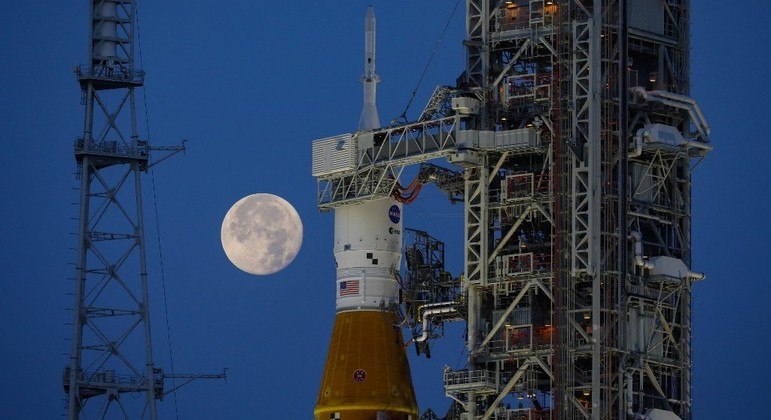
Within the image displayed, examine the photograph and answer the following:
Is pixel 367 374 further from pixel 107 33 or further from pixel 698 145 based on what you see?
pixel 107 33

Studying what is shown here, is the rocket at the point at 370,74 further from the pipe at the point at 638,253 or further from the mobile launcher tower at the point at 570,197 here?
the pipe at the point at 638,253

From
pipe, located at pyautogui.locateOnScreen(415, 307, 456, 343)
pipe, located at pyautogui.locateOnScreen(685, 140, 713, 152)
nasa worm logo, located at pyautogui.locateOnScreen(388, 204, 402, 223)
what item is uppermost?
pipe, located at pyautogui.locateOnScreen(685, 140, 713, 152)

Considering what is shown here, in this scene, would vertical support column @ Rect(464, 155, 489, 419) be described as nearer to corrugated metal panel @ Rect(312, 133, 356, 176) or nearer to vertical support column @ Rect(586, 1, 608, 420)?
vertical support column @ Rect(586, 1, 608, 420)

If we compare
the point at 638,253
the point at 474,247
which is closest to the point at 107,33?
the point at 474,247

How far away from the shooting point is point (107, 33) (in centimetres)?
15912

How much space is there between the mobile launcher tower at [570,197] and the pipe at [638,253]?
0.07 m

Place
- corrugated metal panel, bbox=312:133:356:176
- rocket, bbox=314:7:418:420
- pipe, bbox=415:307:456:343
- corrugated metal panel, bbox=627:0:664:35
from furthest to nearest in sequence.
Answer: corrugated metal panel, bbox=312:133:356:176, rocket, bbox=314:7:418:420, pipe, bbox=415:307:456:343, corrugated metal panel, bbox=627:0:664:35

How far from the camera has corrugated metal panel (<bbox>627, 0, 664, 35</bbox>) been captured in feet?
455

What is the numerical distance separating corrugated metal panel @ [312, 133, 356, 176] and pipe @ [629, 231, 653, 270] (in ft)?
54.9

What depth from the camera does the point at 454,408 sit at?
141 m

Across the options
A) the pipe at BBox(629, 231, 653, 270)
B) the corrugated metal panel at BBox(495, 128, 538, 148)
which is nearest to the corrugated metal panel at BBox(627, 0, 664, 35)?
the corrugated metal panel at BBox(495, 128, 538, 148)

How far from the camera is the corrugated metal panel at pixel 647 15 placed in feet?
455

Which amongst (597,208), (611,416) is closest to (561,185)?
(597,208)

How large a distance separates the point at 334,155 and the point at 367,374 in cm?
1113
